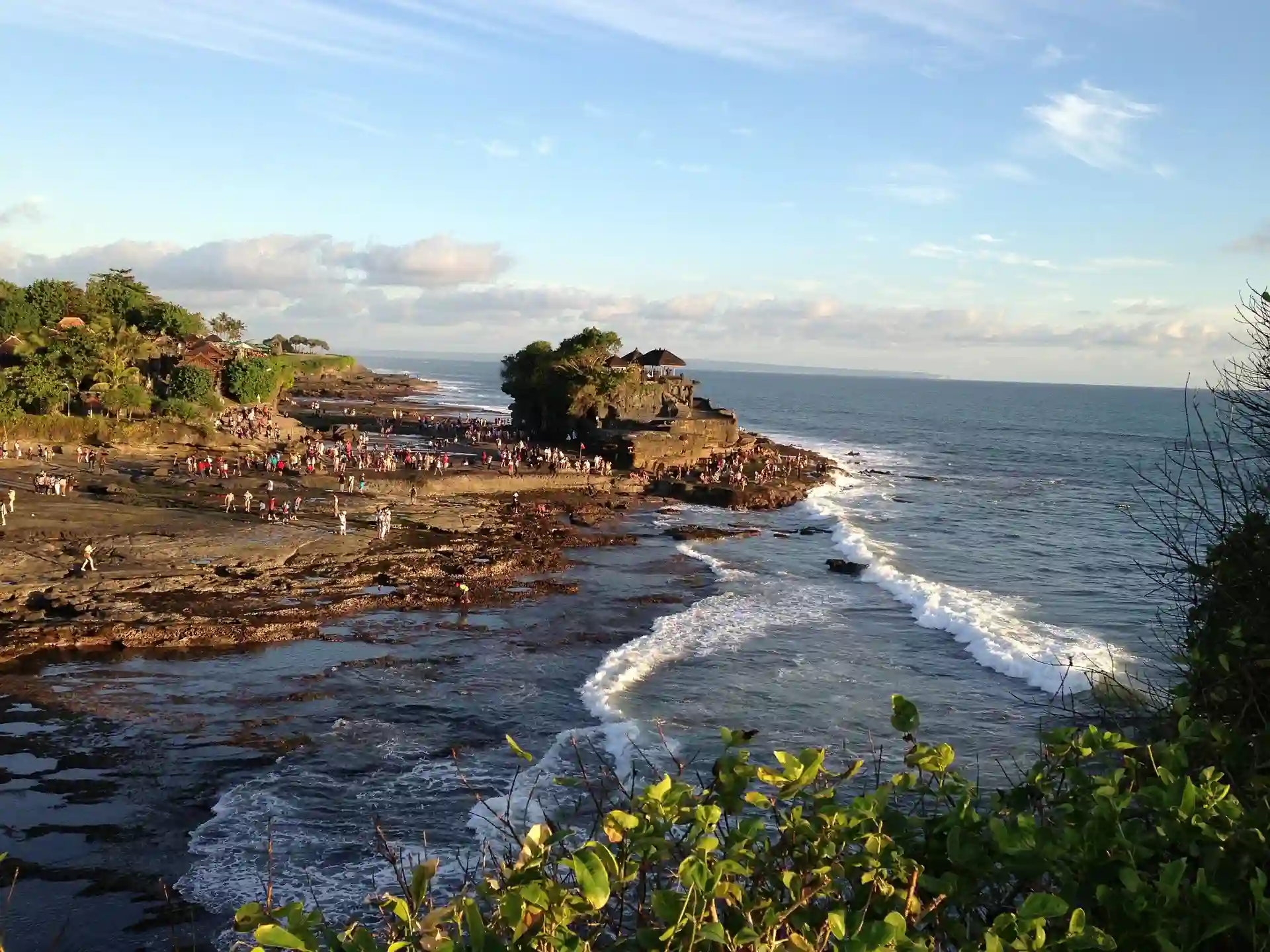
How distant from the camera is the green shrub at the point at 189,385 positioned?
47281mm

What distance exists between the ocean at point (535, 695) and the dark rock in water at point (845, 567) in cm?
44

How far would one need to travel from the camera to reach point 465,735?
16.2 meters

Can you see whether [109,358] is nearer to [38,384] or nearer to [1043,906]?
[38,384]

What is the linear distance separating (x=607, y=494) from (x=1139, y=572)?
2395 cm

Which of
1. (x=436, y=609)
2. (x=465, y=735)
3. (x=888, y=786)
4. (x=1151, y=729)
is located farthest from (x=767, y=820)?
(x=436, y=609)

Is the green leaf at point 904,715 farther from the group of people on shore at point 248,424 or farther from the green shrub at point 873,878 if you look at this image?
the group of people on shore at point 248,424

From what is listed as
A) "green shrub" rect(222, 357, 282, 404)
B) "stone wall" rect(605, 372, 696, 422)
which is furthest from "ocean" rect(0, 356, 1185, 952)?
"green shrub" rect(222, 357, 282, 404)

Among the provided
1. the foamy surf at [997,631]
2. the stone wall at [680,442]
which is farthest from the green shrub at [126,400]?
the foamy surf at [997,631]

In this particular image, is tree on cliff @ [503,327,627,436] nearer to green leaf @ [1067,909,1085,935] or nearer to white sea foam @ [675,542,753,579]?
white sea foam @ [675,542,753,579]

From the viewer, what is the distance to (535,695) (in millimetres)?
18547

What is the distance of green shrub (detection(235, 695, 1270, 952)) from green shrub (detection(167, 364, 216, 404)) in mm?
49521

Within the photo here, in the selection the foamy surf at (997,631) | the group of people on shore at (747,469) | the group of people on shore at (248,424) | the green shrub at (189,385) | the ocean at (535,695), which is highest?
the green shrub at (189,385)

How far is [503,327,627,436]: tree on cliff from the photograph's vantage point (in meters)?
57.2

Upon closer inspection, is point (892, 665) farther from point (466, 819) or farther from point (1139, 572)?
point (1139, 572)
